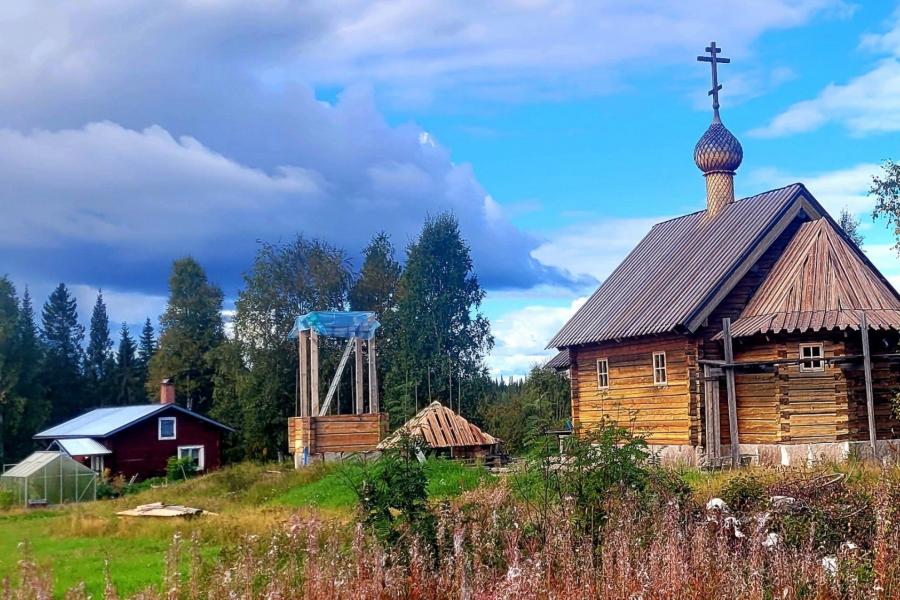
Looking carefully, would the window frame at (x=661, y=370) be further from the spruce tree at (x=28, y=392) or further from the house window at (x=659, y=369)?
the spruce tree at (x=28, y=392)

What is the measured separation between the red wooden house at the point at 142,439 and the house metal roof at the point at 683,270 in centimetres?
2264

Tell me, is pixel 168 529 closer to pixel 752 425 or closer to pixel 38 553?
pixel 38 553

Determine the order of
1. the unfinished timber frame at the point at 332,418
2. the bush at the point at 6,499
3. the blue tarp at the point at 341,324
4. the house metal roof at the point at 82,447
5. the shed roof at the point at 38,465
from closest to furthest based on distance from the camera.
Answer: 1. the unfinished timber frame at the point at 332,418
2. the blue tarp at the point at 341,324
3. the bush at the point at 6,499
4. the shed roof at the point at 38,465
5. the house metal roof at the point at 82,447

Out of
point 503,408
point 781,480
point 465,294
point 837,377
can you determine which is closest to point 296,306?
point 465,294

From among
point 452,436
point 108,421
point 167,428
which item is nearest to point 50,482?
point 167,428

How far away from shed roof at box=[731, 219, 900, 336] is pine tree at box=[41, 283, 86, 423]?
48.3m

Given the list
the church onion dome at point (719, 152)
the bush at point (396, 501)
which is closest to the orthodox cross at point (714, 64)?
the church onion dome at point (719, 152)

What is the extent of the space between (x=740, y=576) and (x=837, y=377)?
14171 mm

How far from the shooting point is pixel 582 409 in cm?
2352

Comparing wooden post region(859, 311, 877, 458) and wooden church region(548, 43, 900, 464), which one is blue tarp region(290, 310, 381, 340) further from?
wooden post region(859, 311, 877, 458)

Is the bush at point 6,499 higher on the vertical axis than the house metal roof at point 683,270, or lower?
lower

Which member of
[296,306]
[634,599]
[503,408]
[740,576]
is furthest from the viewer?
[296,306]

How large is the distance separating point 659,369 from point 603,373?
82.0 inches

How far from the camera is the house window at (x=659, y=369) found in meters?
21.0
